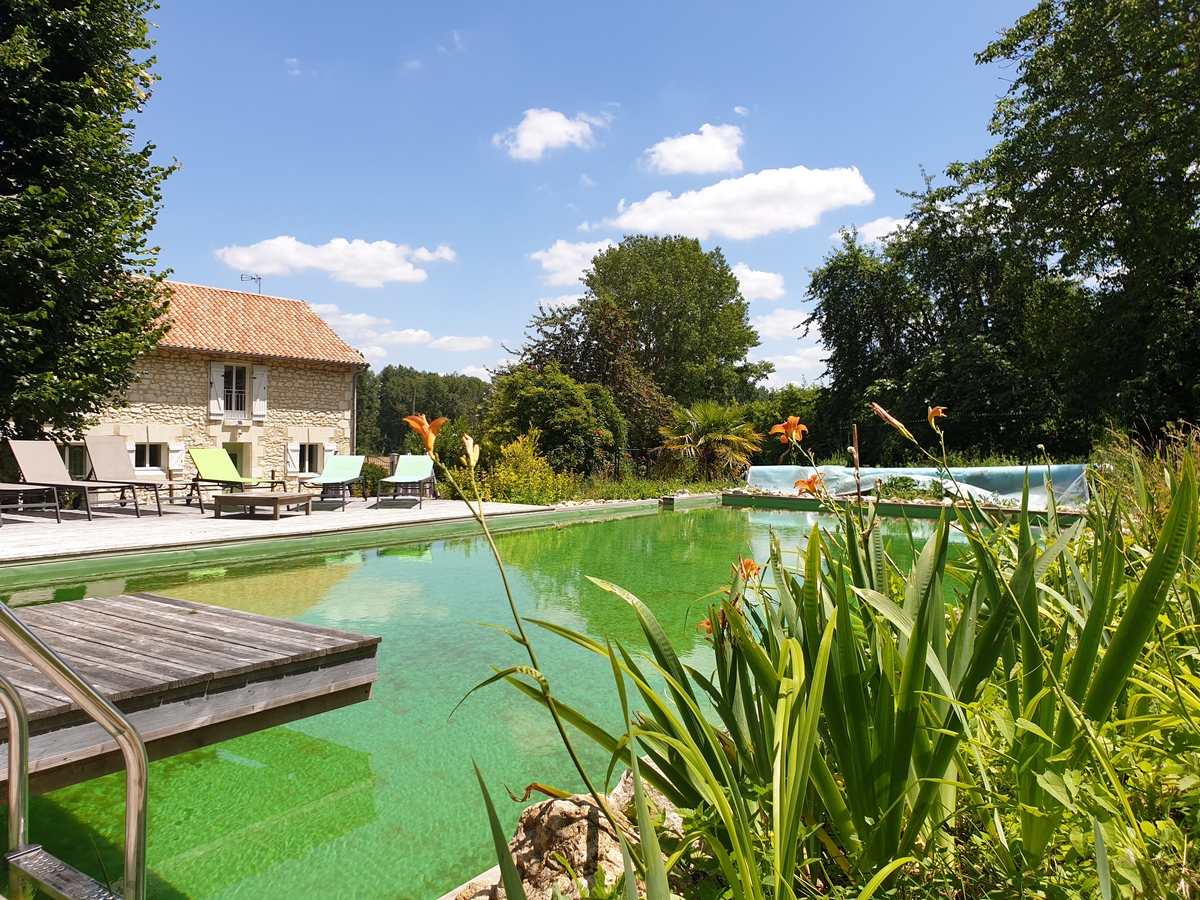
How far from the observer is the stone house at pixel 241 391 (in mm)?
15234

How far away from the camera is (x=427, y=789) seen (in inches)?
108

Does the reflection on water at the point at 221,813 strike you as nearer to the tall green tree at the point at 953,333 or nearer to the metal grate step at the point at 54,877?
the metal grate step at the point at 54,877

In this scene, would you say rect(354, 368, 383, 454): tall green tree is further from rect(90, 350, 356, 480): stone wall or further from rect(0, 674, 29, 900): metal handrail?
rect(0, 674, 29, 900): metal handrail

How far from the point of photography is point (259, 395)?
1684 cm

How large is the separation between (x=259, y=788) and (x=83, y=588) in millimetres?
4051

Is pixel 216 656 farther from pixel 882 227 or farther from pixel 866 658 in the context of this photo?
pixel 882 227

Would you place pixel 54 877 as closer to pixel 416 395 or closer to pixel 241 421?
pixel 241 421

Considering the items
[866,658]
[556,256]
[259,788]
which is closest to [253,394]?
[259,788]

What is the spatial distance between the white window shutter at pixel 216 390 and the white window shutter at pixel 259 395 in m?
0.72

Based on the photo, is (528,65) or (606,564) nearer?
(606,564)

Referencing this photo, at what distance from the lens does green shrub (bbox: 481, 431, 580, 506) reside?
13.5m

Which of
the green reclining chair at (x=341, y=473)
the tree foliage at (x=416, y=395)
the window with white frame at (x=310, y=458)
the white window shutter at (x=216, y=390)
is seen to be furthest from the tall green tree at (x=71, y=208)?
the tree foliage at (x=416, y=395)

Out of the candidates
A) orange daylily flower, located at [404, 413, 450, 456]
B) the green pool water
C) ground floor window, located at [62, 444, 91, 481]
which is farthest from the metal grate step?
ground floor window, located at [62, 444, 91, 481]

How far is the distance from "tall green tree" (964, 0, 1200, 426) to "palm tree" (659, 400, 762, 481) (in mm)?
7080
